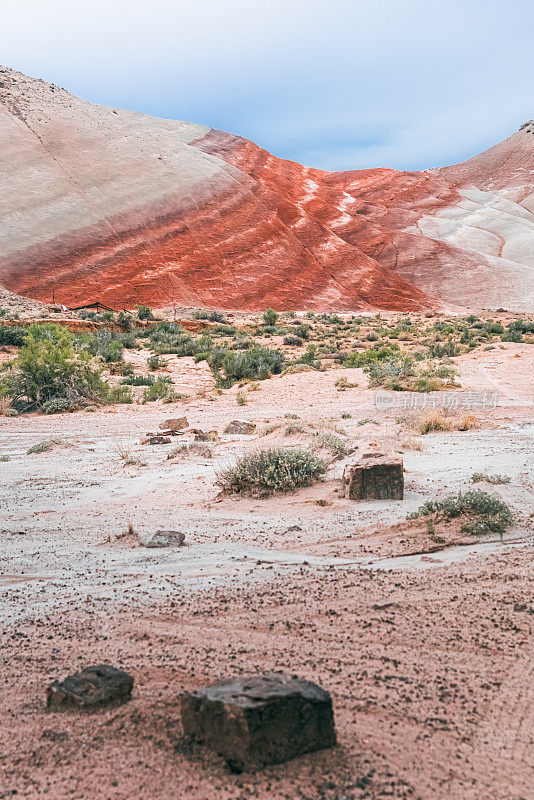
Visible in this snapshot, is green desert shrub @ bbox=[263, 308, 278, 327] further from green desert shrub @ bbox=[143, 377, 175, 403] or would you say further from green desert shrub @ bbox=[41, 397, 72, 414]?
green desert shrub @ bbox=[41, 397, 72, 414]

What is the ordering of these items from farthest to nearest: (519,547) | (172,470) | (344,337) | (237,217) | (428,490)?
(237,217), (344,337), (172,470), (428,490), (519,547)

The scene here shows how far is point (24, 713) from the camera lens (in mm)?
3033

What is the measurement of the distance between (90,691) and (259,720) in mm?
1005

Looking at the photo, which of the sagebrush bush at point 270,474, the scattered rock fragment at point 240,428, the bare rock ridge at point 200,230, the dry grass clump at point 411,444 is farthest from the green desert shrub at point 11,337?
the sagebrush bush at point 270,474

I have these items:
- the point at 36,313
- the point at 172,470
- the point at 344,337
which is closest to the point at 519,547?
the point at 172,470

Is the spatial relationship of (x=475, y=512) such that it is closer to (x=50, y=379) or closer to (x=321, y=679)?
Answer: (x=321, y=679)

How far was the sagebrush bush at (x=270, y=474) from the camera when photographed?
24.8 ft

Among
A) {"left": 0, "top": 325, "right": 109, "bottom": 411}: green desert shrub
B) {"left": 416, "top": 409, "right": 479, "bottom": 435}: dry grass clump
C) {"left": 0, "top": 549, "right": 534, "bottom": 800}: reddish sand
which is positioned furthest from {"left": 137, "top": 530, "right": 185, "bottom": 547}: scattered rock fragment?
{"left": 0, "top": 325, "right": 109, "bottom": 411}: green desert shrub

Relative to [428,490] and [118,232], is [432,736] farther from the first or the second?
[118,232]

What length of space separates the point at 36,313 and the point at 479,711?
3892cm

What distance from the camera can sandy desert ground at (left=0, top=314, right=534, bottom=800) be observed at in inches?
101

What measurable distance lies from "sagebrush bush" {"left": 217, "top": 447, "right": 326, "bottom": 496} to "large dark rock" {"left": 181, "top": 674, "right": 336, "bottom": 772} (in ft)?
15.9

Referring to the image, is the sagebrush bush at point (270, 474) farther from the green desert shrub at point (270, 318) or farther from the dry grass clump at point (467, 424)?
the green desert shrub at point (270, 318)

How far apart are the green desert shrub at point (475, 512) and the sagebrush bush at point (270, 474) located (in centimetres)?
176
